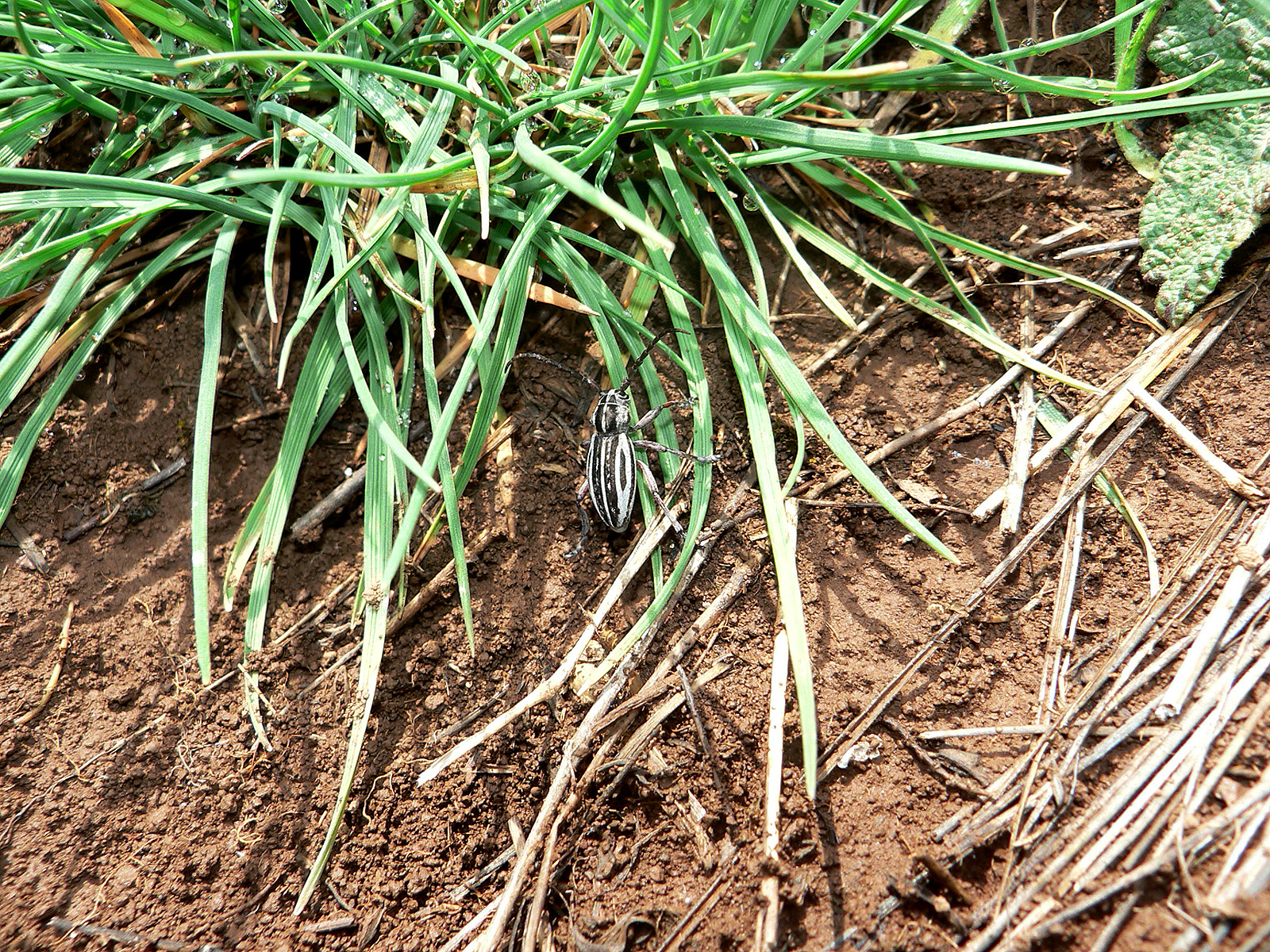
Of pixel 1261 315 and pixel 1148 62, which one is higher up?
pixel 1148 62

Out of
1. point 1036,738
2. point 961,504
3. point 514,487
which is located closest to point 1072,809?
point 1036,738

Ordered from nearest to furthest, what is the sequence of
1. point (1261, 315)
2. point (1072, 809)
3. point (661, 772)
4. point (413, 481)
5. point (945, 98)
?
point (1072, 809)
point (661, 772)
point (1261, 315)
point (413, 481)
point (945, 98)

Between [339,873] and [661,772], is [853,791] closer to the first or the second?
[661,772]

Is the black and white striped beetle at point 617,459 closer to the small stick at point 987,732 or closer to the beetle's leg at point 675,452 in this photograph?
the beetle's leg at point 675,452

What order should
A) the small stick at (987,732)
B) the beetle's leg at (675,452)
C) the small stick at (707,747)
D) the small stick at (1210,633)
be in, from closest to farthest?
→ the small stick at (1210,633) < the small stick at (987,732) < the small stick at (707,747) < the beetle's leg at (675,452)

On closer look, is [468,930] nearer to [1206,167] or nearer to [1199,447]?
[1199,447]

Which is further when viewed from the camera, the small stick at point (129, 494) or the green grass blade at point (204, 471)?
the small stick at point (129, 494)

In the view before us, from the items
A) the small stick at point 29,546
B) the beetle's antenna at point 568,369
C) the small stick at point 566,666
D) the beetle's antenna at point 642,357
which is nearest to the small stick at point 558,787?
the small stick at point 566,666
